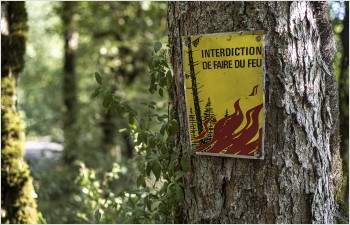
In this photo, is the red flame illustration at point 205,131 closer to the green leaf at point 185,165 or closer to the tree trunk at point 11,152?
the green leaf at point 185,165

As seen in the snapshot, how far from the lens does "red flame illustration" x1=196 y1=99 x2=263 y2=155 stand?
1944 millimetres

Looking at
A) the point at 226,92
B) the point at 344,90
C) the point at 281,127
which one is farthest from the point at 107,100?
the point at 344,90

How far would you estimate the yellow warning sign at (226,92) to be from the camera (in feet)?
6.28

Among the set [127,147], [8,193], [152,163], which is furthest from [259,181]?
[127,147]

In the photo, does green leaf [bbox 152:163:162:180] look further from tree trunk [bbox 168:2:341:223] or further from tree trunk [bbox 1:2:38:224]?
tree trunk [bbox 1:2:38:224]

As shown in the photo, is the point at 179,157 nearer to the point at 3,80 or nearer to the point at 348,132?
the point at 3,80

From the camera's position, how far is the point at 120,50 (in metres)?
8.71

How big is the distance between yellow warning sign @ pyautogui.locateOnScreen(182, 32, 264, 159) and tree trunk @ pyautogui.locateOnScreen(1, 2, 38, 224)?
209 cm

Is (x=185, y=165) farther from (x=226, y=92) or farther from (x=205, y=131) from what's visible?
(x=226, y=92)

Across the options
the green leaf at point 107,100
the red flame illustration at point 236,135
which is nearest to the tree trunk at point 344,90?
the red flame illustration at point 236,135

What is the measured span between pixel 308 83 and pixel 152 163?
91 cm

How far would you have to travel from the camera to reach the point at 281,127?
6.33 feet

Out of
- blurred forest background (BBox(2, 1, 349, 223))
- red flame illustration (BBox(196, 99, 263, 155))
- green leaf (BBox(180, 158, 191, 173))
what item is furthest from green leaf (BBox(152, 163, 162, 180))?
blurred forest background (BBox(2, 1, 349, 223))

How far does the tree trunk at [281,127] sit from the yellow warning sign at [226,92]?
0.04 meters
